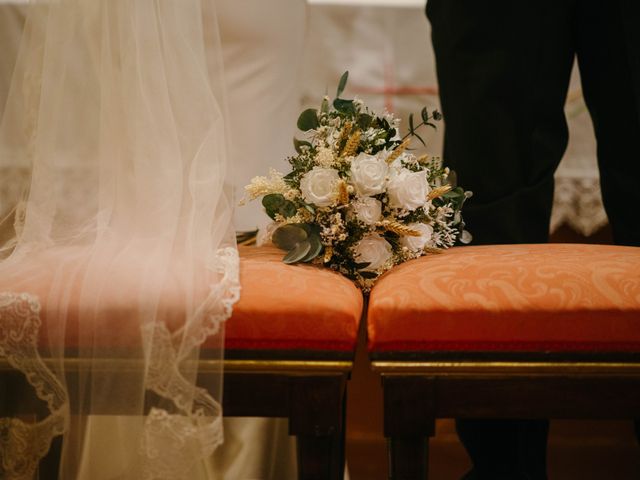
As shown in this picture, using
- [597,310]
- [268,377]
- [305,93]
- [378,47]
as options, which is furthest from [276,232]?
[378,47]

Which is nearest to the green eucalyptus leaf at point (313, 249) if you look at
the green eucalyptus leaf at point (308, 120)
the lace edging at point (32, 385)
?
the green eucalyptus leaf at point (308, 120)

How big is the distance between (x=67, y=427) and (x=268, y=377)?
0.26 meters

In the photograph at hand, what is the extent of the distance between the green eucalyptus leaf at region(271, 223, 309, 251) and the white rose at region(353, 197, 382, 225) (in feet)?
0.29

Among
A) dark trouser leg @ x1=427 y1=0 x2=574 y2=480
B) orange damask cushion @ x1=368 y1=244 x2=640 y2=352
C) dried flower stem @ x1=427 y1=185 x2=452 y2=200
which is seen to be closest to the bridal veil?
orange damask cushion @ x1=368 y1=244 x2=640 y2=352

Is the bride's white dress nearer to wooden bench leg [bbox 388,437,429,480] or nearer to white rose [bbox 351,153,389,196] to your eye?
white rose [bbox 351,153,389,196]

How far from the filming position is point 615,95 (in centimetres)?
144

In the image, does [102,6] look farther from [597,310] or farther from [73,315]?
[597,310]

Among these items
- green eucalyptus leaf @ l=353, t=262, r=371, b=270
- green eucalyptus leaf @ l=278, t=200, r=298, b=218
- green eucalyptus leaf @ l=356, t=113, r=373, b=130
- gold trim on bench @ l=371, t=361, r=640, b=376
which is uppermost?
green eucalyptus leaf @ l=356, t=113, r=373, b=130

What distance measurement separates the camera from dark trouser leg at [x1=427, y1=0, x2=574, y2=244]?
1.42 m

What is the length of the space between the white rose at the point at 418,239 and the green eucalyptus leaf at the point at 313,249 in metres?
0.15

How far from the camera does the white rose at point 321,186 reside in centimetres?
100

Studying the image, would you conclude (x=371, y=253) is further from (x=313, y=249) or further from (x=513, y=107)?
(x=513, y=107)

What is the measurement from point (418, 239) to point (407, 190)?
0.09 m

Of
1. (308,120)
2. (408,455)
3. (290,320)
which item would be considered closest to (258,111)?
(308,120)
